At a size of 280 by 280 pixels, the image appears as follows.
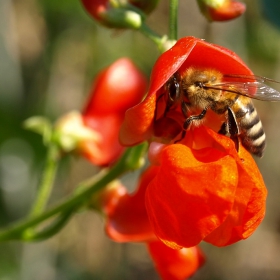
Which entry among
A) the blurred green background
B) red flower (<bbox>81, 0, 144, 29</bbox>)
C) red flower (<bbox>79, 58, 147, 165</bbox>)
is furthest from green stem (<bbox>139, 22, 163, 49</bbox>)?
the blurred green background

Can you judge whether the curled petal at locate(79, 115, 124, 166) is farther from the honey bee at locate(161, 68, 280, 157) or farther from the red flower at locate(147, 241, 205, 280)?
the honey bee at locate(161, 68, 280, 157)

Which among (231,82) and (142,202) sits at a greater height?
(231,82)

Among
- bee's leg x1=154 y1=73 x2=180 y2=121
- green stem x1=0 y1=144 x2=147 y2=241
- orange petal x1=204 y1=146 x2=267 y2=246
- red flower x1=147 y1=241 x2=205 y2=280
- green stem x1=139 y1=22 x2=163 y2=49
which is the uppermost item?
green stem x1=139 y1=22 x2=163 y2=49

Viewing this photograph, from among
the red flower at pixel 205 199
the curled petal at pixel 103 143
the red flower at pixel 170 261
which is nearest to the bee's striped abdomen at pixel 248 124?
the red flower at pixel 205 199

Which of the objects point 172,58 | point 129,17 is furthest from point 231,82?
point 129,17

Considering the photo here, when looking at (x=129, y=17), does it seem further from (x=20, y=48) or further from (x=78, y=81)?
(x=20, y=48)

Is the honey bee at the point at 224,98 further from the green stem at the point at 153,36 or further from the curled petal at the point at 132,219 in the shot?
the curled petal at the point at 132,219

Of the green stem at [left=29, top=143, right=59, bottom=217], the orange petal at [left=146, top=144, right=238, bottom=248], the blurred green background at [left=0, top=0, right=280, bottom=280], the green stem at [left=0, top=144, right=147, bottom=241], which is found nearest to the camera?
the orange petal at [left=146, top=144, right=238, bottom=248]
